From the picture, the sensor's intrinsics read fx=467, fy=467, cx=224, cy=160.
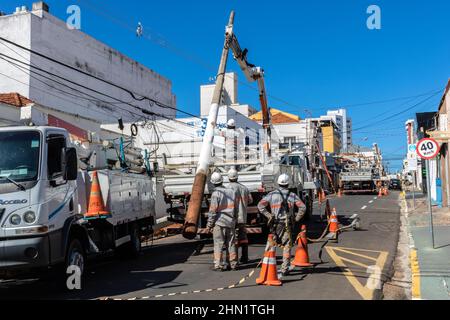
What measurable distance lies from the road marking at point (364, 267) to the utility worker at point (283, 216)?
1.14 meters

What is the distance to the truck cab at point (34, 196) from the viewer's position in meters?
6.53

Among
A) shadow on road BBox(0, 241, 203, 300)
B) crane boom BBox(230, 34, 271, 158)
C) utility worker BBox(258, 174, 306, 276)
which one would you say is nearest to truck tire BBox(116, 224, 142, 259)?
shadow on road BBox(0, 241, 203, 300)

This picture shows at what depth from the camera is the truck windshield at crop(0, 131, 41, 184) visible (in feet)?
22.7

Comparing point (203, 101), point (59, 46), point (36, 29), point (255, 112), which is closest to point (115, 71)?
point (59, 46)

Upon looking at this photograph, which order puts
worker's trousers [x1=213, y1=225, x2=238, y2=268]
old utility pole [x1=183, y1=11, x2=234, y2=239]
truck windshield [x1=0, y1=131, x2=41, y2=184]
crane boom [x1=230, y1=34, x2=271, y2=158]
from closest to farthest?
truck windshield [x1=0, y1=131, x2=41, y2=184] → worker's trousers [x1=213, y1=225, x2=238, y2=268] → old utility pole [x1=183, y1=11, x2=234, y2=239] → crane boom [x1=230, y1=34, x2=271, y2=158]

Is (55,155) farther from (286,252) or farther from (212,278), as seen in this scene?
(286,252)

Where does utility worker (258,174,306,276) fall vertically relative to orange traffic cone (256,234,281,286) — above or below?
above

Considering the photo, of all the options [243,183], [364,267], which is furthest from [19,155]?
[364,267]

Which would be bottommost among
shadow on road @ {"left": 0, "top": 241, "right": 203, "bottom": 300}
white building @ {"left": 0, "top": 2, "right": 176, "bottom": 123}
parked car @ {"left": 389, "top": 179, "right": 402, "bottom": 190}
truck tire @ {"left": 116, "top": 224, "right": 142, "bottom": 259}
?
shadow on road @ {"left": 0, "top": 241, "right": 203, "bottom": 300}

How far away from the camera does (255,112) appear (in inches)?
2761

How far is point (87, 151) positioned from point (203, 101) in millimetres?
51456

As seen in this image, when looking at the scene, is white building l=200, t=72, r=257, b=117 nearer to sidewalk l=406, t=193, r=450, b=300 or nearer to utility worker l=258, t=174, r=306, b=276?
sidewalk l=406, t=193, r=450, b=300

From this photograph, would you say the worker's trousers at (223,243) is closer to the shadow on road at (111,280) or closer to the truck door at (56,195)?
the shadow on road at (111,280)

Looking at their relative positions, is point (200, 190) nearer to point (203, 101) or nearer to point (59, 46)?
point (59, 46)
